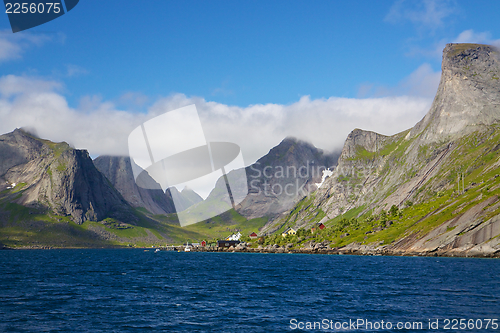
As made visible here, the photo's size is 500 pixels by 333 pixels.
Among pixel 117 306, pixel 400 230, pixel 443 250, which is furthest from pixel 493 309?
pixel 400 230

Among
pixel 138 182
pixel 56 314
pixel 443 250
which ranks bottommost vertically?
pixel 443 250

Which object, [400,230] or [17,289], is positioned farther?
→ [400,230]

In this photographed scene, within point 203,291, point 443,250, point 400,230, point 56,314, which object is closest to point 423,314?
point 203,291

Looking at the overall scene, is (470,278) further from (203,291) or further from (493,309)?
(203,291)

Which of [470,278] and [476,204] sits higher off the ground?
[476,204]

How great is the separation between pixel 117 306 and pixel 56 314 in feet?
22.5

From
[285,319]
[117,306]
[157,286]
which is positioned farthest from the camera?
[157,286]

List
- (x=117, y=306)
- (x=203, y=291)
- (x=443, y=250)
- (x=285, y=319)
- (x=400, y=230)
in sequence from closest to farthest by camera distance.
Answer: (x=285, y=319)
(x=117, y=306)
(x=203, y=291)
(x=443, y=250)
(x=400, y=230)

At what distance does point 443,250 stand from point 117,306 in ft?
420

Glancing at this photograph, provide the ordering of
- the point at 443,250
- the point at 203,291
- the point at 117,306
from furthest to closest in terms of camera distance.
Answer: the point at 443,250 < the point at 203,291 < the point at 117,306

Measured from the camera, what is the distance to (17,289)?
188 ft

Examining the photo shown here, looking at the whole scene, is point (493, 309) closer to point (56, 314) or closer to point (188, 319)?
point (188, 319)

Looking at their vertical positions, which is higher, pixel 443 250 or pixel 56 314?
pixel 56 314

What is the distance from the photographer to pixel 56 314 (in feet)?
128
